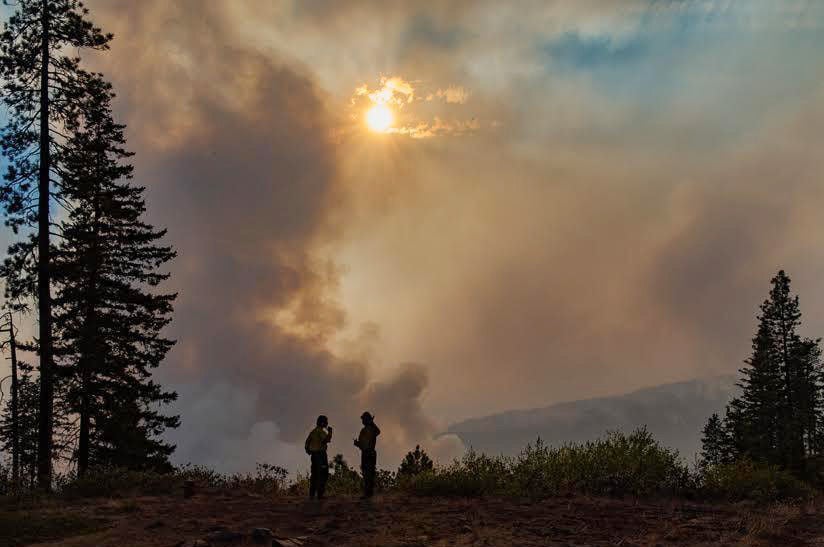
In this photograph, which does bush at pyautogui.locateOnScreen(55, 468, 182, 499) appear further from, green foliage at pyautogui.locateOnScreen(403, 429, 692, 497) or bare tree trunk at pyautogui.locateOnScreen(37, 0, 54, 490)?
green foliage at pyautogui.locateOnScreen(403, 429, 692, 497)

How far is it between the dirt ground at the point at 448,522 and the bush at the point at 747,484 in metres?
1.16

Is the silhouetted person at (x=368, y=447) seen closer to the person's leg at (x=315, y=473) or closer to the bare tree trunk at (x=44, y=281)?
the person's leg at (x=315, y=473)

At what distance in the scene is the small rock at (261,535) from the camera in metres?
10.3

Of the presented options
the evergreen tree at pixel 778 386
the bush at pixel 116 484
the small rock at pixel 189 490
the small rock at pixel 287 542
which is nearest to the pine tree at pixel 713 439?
the evergreen tree at pixel 778 386

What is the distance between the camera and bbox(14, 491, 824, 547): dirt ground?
1066 cm

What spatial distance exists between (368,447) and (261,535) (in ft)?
17.6

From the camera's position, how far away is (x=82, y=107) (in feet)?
74.3

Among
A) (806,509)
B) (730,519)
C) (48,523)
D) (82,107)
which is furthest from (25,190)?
(806,509)

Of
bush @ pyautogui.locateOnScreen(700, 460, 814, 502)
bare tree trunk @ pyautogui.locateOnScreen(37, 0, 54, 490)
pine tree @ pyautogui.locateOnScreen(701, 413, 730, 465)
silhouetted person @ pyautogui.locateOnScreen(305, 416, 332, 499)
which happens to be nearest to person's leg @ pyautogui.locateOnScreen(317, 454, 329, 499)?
silhouetted person @ pyautogui.locateOnScreen(305, 416, 332, 499)

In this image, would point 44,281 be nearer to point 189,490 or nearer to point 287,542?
point 189,490

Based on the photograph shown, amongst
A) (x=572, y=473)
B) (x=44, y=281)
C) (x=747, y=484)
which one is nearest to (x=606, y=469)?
(x=572, y=473)

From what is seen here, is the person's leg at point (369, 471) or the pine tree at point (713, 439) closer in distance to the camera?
the person's leg at point (369, 471)

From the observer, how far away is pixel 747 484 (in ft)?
51.7

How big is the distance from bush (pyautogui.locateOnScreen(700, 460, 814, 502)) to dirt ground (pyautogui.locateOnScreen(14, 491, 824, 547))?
1.16 m
